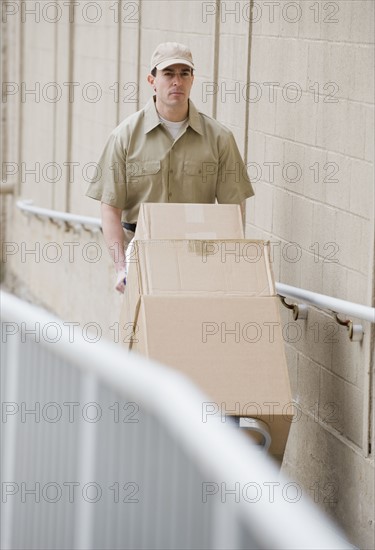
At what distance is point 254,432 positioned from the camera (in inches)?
215

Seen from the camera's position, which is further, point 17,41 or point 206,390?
point 17,41

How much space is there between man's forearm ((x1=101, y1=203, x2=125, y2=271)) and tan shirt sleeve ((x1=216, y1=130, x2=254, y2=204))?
0.55 meters

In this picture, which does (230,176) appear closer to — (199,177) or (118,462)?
(199,177)

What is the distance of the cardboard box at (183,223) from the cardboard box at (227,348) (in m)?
0.41

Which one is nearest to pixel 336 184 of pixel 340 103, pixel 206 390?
pixel 340 103

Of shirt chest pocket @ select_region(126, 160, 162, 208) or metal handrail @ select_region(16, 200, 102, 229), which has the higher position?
shirt chest pocket @ select_region(126, 160, 162, 208)

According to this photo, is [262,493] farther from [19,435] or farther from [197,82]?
[197,82]

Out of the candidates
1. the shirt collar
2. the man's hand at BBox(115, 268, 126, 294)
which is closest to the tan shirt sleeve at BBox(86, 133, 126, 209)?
the shirt collar

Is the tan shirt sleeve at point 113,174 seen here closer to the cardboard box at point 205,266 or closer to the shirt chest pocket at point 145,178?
the shirt chest pocket at point 145,178

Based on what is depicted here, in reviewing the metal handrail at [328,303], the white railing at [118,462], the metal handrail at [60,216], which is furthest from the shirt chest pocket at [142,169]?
the metal handrail at [60,216]

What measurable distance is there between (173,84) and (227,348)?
5.01 feet

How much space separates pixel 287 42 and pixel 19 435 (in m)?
3.80

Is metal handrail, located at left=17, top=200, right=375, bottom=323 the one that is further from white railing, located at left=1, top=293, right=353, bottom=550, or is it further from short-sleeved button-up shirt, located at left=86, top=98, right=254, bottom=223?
white railing, located at left=1, top=293, right=353, bottom=550

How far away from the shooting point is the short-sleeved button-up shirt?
21.4ft
